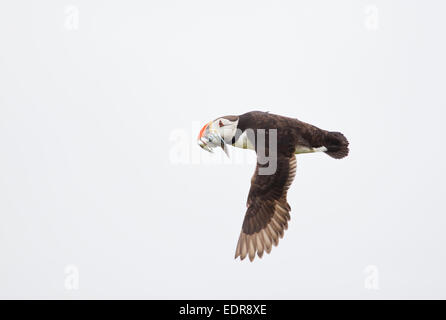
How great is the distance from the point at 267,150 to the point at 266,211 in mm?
739

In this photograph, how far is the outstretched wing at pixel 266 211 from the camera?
10.2 metres

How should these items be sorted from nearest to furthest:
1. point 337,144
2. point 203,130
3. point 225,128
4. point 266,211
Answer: point 266,211 < point 337,144 < point 225,128 < point 203,130

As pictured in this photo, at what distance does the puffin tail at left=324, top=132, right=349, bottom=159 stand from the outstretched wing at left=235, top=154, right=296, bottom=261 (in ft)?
2.24

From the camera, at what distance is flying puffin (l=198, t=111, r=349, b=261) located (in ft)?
33.7

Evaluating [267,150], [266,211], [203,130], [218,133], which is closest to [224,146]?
[218,133]

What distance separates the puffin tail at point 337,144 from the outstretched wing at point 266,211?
68 centimetres

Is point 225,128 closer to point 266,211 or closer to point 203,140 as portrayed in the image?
point 203,140

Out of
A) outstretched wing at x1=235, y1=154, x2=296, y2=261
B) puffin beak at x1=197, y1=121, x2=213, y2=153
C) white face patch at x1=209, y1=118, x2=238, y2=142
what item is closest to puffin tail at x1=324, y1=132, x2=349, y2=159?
outstretched wing at x1=235, y1=154, x2=296, y2=261

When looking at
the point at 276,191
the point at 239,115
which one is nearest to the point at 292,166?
the point at 276,191

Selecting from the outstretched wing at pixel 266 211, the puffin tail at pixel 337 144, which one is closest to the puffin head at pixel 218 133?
the outstretched wing at pixel 266 211

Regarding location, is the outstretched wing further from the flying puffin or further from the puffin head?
the puffin head

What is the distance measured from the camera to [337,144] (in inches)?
425

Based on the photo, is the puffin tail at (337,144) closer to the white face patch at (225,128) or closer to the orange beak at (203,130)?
the white face patch at (225,128)

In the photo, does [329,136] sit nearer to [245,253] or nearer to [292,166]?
[292,166]
